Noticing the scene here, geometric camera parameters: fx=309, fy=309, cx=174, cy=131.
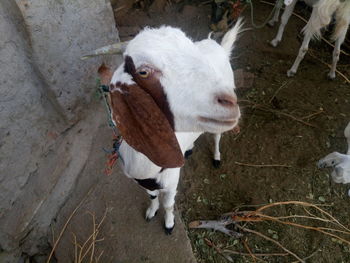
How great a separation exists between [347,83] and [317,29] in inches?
37.5

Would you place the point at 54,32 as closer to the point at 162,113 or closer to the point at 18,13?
the point at 18,13

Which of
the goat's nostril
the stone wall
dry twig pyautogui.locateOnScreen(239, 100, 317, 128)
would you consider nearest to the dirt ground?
dry twig pyautogui.locateOnScreen(239, 100, 317, 128)

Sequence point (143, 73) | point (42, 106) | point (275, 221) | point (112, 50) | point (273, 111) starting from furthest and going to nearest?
point (273, 111)
point (275, 221)
point (42, 106)
point (112, 50)
point (143, 73)

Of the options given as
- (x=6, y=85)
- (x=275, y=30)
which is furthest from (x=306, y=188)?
(x=6, y=85)

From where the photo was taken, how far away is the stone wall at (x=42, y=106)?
6.98 feet

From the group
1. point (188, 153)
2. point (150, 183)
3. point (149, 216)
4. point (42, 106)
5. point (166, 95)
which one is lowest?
point (149, 216)

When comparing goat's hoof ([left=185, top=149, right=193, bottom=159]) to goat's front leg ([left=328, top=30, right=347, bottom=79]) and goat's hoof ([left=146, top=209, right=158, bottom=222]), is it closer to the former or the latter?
goat's hoof ([left=146, top=209, right=158, bottom=222])

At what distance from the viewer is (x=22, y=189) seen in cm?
243

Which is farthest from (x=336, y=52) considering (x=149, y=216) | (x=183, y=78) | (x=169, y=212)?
(x=183, y=78)

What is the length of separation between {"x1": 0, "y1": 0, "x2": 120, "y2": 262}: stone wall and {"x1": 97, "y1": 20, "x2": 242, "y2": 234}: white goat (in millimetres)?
1070

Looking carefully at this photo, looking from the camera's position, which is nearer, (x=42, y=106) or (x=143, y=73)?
(x=143, y=73)

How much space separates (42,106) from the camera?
2479mm

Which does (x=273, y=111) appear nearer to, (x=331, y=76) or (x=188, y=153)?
(x=331, y=76)

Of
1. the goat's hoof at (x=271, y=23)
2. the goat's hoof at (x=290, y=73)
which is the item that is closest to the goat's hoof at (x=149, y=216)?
the goat's hoof at (x=290, y=73)
